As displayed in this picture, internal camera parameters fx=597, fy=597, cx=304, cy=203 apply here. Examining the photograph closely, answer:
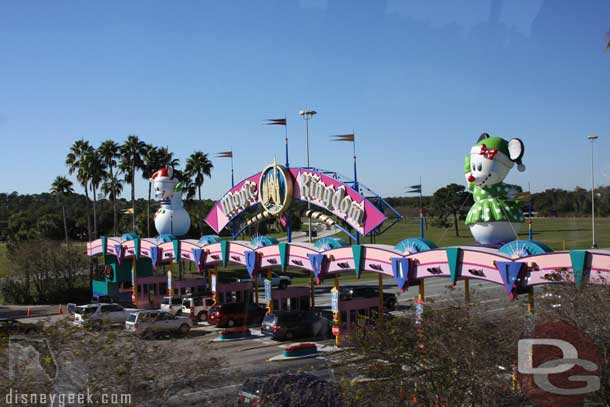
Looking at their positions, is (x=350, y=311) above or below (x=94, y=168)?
below

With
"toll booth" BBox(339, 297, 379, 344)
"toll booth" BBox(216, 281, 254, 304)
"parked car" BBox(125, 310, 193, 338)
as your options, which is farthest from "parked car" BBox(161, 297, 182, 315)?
"toll booth" BBox(339, 297, 379, 344)

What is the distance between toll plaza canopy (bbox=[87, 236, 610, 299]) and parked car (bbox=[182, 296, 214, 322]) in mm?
→ 2156

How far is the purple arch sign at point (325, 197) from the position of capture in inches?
1052

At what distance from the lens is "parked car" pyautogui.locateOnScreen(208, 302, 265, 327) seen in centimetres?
3400

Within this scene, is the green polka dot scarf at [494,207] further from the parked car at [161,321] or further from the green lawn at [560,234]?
the green lawn at [560,234]

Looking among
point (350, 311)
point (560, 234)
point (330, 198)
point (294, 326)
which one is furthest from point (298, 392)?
point (560, 234)

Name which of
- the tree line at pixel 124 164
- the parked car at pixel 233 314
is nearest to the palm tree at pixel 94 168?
the tree line at pixel 124 164

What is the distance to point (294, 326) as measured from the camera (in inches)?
1176

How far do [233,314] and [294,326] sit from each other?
5589 millimetres

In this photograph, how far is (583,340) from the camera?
13.0m

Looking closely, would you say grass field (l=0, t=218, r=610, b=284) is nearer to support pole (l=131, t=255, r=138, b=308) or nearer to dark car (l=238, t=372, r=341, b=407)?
support pole (l=131, t=255, r=138, b=308)

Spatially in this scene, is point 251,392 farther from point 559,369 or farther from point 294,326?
point 294,326

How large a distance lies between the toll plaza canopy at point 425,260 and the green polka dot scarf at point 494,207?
6.14 ft

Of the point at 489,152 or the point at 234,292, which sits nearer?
the point at 489,152
